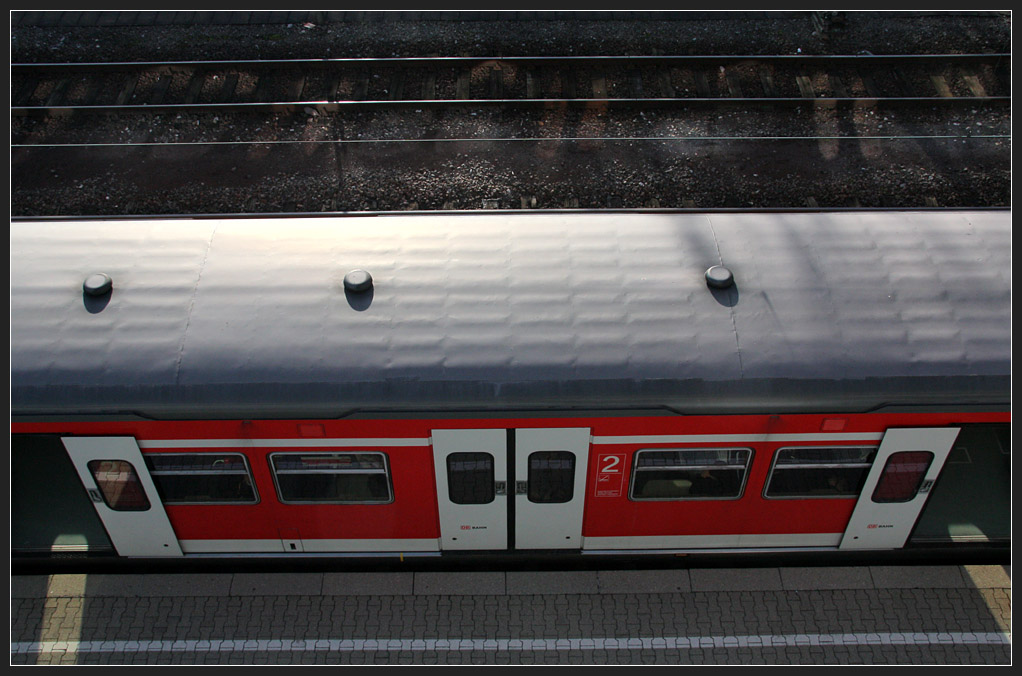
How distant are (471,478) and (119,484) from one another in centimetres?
288

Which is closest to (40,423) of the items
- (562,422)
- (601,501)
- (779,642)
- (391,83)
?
(562,422)

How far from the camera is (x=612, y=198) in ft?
37.4

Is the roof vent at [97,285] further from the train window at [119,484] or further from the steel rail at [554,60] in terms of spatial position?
the steel rail at [554,60]

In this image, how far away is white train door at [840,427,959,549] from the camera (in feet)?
20.5

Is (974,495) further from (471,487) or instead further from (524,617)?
(471,487)

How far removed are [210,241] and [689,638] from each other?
5.59m

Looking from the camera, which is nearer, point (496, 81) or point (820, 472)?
point (820, 472)

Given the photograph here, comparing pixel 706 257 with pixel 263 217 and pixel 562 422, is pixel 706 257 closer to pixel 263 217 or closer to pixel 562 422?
pixel 562 422

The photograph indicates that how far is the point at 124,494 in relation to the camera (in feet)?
22.0

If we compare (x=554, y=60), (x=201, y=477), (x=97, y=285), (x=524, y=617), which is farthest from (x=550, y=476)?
(x=554, y=60)

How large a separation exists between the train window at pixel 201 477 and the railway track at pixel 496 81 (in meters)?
7.59

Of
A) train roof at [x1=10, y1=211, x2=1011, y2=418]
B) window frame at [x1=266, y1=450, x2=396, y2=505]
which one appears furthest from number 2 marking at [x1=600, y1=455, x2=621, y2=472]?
window frame at [x1=266, y1=450, x2=396, y2=505]

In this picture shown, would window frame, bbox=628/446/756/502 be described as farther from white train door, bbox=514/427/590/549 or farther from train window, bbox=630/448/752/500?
white train door, bbox=514/427/590/549

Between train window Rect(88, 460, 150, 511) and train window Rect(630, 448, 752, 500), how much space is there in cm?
407
